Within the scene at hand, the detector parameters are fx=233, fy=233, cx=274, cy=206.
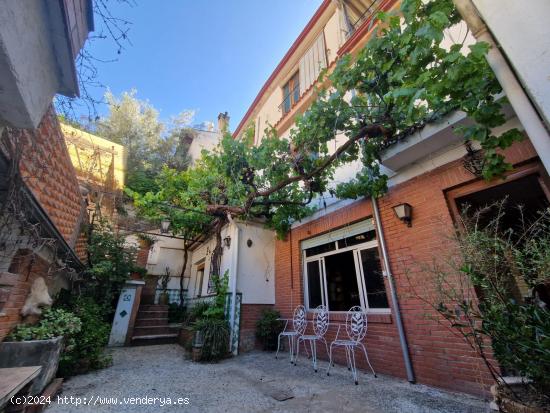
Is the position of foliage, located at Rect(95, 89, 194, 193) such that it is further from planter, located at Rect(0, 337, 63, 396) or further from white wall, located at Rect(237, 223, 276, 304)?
planter, located at Rect(0, 337, 63, 396)

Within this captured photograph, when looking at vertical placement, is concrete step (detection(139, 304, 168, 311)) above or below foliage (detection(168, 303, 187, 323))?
above

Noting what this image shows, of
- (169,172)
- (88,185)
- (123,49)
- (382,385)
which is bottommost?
(382,385)

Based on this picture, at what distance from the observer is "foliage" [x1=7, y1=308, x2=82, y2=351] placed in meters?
2.99

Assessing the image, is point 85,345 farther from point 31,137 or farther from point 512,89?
point 512,89

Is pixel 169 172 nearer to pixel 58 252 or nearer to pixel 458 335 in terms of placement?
pixel 58 252

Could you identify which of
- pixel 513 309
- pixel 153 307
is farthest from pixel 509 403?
pixel 153 307

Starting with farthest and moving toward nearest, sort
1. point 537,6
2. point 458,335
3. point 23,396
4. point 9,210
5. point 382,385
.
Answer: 1. point 382,385
2. point 458,335
3. point 23,396
4. point 9,210
5. point 537,6

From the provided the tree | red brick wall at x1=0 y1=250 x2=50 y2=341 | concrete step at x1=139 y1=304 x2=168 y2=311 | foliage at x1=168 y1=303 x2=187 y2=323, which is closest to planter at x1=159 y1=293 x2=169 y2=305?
foliage at x1=168 y1=303 x2=187 y2=323

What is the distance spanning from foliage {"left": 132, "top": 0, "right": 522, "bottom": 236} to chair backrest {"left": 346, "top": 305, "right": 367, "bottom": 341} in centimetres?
233

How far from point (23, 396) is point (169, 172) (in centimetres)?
760

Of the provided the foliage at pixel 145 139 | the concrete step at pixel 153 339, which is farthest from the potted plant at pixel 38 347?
the foliage at pixel 145 139

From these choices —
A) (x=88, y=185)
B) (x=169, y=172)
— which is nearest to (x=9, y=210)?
(x=88, y=185)

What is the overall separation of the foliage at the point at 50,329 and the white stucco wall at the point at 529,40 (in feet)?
18.2

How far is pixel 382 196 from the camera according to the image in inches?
182
